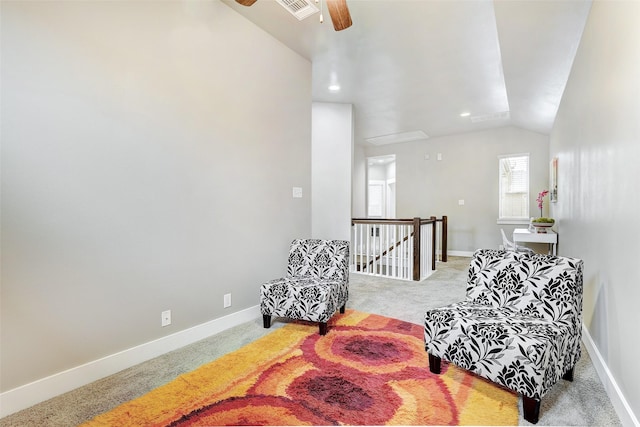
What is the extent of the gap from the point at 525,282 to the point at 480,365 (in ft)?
2.13

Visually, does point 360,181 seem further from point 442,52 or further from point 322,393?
point 322,393

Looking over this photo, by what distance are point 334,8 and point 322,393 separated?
2346mm

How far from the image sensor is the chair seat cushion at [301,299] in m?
2.53

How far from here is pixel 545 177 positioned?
592cm

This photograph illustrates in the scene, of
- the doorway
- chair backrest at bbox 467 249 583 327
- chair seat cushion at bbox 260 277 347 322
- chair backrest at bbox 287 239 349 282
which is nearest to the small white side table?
chair backrest at bbox 467 249 583 327

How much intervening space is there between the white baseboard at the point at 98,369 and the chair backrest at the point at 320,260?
0.79 meters

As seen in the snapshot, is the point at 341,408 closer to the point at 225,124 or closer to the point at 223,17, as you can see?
the point at 225,124

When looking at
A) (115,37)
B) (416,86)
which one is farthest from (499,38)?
(115,37)

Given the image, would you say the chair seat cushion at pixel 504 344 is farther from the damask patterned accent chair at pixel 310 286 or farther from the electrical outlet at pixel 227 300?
the electrical outlet at pixel 227 300

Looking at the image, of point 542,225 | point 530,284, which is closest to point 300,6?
point 530,284

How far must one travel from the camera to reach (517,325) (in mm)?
1645

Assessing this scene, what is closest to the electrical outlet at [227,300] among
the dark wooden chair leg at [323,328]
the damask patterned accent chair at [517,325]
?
the dark wooden chair leg at [323,328]

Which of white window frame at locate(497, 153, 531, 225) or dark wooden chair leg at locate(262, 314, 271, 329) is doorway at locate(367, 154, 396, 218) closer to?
white window frame at locate(497, 153, 531, 225)

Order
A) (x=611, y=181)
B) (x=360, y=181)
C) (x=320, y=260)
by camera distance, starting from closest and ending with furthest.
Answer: (x=611, y=181) < (x=320, y=260) < (x=360, y=181)
